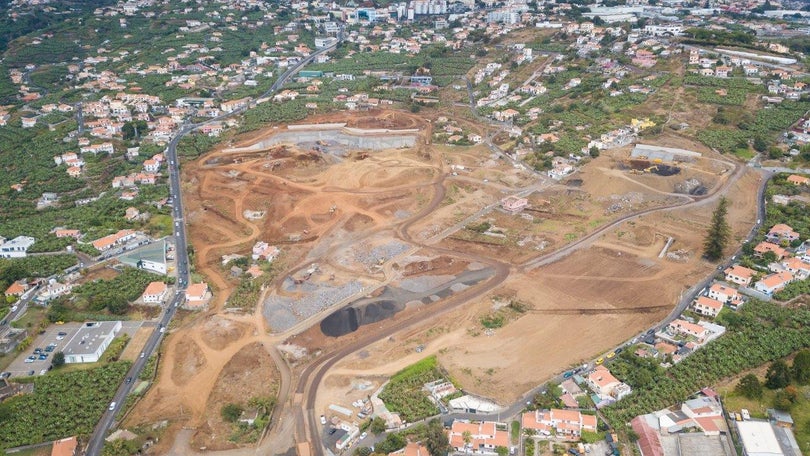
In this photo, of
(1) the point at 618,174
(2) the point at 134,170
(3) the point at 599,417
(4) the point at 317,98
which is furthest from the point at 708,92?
(2) the point at 134,170

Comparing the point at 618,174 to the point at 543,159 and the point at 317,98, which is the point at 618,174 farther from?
the point at 317,98

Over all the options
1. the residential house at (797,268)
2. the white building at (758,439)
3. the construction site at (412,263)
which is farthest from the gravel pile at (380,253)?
the residential house at (797,268)

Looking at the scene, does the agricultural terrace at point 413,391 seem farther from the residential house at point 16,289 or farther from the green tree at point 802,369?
the residential house at point 16,289

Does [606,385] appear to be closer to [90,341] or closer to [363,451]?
[363,451]

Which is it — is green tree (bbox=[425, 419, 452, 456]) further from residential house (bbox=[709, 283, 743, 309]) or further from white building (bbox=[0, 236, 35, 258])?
white building (bbox=[0, 236, 35, 258])

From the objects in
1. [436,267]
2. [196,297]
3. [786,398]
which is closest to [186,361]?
[196,297]

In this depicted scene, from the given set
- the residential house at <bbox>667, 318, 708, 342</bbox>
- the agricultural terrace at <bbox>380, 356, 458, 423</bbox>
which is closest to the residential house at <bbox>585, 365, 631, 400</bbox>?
the residential house at <bbox>667, 318, 708, 342</bbox>
